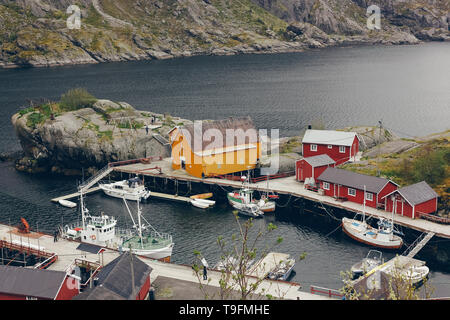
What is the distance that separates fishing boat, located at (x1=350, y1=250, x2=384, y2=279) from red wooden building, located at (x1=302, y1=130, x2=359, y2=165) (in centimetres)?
2246

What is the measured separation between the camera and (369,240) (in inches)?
2035

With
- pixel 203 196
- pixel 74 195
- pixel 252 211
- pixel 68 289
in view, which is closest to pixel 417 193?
pixel 252 211

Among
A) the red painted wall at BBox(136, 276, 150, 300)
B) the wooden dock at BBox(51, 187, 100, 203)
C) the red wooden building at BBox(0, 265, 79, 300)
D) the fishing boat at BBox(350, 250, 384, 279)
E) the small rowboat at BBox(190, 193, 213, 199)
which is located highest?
the red wooden building at BBox(0, 265, 79, 300)

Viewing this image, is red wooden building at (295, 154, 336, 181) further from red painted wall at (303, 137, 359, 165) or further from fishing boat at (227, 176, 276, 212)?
fishing boat at (227, 176, 276, 212)

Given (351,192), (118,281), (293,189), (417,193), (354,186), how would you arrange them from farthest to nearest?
(293,189)
(351,192)
(354,186)
(417,193)
(118,281)

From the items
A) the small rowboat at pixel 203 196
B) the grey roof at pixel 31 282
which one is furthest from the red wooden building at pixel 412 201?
the grey roof at pixel 31 282

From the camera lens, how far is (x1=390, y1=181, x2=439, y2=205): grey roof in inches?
2156

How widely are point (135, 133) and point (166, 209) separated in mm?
20497

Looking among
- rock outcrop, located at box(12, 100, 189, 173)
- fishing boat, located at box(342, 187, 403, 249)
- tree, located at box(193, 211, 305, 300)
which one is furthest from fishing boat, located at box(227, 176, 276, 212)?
rock outcrop, located at box(12, 100, 189, 173)

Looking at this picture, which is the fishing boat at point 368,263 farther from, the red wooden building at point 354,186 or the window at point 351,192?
the window at point 351,192

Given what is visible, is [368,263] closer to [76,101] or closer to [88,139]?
[88,139]

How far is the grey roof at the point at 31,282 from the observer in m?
36.1

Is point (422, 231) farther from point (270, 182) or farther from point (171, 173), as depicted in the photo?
point (171, 173)

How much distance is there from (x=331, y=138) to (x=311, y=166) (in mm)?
7232
